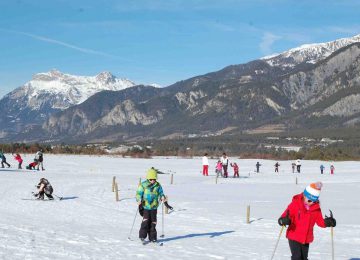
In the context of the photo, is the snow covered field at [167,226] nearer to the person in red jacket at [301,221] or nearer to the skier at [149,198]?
the skier at [149,198]

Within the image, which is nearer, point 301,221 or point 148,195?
point 301,221

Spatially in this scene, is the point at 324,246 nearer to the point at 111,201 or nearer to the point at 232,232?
the point at 232,232

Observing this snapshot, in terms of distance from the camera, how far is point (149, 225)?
13.2 meters

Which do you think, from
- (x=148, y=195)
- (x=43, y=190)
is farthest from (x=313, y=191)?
(x=43, y=190)

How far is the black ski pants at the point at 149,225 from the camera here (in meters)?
13.1

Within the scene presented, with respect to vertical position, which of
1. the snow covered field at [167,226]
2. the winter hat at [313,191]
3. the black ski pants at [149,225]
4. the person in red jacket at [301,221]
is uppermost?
the winter hat at [313,191]

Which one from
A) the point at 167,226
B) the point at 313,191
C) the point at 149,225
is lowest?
the point at 167,226

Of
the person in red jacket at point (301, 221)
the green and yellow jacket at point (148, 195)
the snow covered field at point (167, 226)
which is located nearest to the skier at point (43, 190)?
the snow covered field at point (167, 226)

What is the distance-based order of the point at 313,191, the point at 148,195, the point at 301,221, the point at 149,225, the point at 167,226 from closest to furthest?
the point at 313,191
the point at 301,221
the point at 148,195
the point at 149,225
the point at 167,226

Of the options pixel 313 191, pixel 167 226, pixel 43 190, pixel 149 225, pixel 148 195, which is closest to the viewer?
pixel 313 191

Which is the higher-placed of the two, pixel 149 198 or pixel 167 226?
pixel 149 198

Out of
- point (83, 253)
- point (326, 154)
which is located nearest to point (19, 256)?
point (83, 253)

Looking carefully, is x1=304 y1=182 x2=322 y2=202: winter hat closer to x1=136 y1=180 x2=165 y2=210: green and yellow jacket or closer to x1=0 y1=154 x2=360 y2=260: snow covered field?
x1=0 y1=154 x2=360 y2=260: snow covered field

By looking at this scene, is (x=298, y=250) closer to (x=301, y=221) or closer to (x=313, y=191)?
(x=301, y=221)
